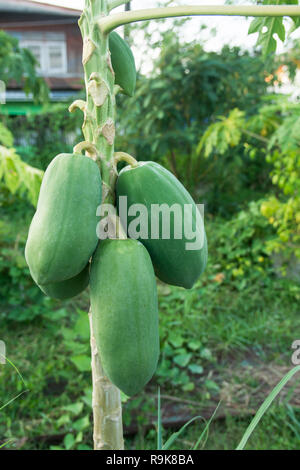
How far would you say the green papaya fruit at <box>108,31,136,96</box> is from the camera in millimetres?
898

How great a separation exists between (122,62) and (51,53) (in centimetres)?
1599

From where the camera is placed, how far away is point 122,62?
2.99 feet

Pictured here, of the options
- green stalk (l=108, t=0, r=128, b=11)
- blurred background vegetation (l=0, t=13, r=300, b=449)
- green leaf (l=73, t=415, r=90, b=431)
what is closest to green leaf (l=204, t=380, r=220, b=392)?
blurred background vegetation (l=0, t=13, r=300, b=449)

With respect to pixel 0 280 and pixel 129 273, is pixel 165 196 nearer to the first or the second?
pixel 129 273

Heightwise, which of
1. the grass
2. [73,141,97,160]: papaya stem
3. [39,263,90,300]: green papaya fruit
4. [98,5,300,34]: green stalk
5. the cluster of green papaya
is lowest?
the grass

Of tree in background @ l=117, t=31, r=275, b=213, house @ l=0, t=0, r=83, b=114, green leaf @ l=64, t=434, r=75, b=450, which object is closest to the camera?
green leaf @ l=64, t=434, r=75, b=450

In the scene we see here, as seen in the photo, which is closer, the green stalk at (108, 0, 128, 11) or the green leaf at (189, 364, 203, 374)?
the green stalk at (108, 0, 128, 11)

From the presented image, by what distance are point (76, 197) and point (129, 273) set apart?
0.51ft

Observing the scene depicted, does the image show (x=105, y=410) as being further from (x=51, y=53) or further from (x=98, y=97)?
(x=51, y=53)

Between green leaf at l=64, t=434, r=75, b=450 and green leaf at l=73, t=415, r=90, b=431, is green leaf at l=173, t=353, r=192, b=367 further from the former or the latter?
green leaf at l=64, t=434, r=75, b=450

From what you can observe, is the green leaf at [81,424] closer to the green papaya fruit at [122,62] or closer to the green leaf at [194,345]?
the green leaf at [194,345]

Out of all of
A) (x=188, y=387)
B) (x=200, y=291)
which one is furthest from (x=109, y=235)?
(x=200, y=291)

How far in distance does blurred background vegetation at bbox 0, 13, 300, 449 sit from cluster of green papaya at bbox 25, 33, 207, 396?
0.89m

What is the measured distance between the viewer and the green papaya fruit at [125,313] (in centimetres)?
69
